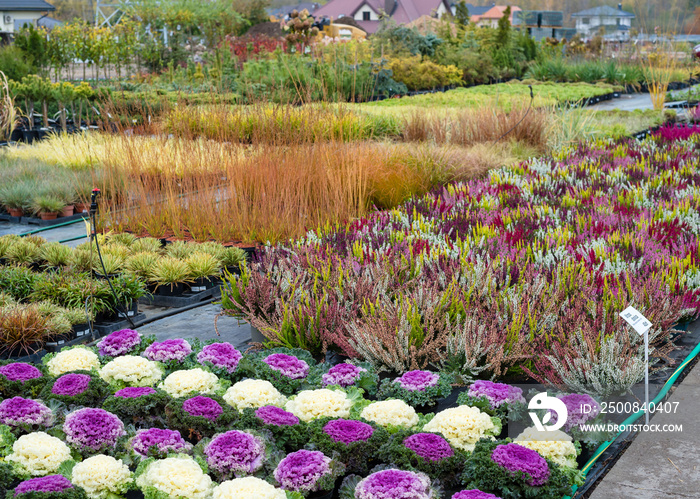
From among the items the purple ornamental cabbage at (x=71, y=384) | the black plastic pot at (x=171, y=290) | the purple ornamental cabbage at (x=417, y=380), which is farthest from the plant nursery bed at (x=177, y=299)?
the purple ornamental cabbage at (x=417, y=380)

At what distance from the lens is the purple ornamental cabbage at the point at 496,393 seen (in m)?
3.18

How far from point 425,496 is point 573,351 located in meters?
1.30

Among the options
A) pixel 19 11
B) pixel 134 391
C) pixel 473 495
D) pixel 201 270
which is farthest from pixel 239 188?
pixel 19 11

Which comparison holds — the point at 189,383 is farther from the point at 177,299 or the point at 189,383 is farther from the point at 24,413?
the point at 177,299

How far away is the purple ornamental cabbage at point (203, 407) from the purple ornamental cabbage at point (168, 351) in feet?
2.43

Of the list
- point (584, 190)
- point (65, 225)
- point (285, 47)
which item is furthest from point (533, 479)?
point (285, 47)

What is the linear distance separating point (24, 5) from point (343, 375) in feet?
184

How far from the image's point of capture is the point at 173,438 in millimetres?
2816

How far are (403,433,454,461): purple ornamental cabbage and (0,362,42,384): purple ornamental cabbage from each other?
1.85m

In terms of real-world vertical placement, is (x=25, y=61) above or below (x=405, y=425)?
above

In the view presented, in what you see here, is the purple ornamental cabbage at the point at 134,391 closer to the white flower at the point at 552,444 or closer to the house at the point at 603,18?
the white flower at the point at 552,444

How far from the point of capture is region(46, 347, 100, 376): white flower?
11.9 ft

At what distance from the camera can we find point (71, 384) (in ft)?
10.7

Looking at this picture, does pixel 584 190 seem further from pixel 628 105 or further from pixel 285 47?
pixel 285 47
